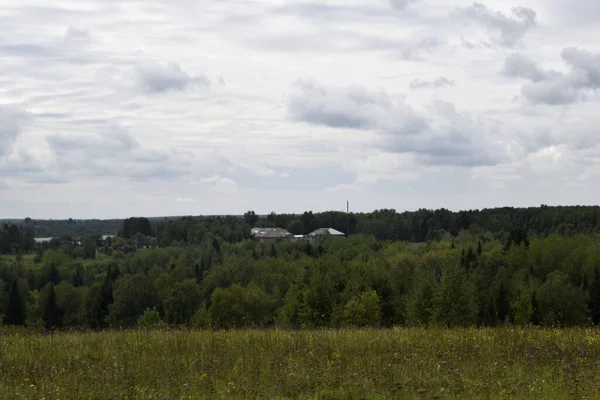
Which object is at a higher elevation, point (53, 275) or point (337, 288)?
point (337, 288)

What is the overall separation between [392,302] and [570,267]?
4156 cm

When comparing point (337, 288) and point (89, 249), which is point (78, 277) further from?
point (337, 288)

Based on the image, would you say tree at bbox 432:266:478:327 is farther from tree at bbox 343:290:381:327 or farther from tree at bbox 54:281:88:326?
tree at bbox 54:281:88:326

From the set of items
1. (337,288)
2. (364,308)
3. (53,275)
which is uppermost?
(337,288)

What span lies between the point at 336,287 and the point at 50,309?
56.8 meters

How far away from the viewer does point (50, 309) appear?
94.2 metres

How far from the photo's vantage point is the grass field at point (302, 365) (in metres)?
10.6

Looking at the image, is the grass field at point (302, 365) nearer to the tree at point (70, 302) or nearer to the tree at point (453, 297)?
the tree at point (453, 297)

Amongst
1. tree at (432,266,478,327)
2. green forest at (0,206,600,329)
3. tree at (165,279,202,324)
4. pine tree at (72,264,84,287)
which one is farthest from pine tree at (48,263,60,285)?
tree at (432,266,478,327)

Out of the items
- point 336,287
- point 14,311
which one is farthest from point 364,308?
point 14,311

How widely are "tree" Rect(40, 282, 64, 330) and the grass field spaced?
8145 centimetres

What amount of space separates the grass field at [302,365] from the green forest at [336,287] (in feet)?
14.7

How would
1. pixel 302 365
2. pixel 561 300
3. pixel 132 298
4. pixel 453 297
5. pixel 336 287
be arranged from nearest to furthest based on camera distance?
pixel 302 365 → pixel 453 297 → pixel 336 287 → pixel 561 300 → pixel 132 298

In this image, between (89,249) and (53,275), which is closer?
(53,275)
